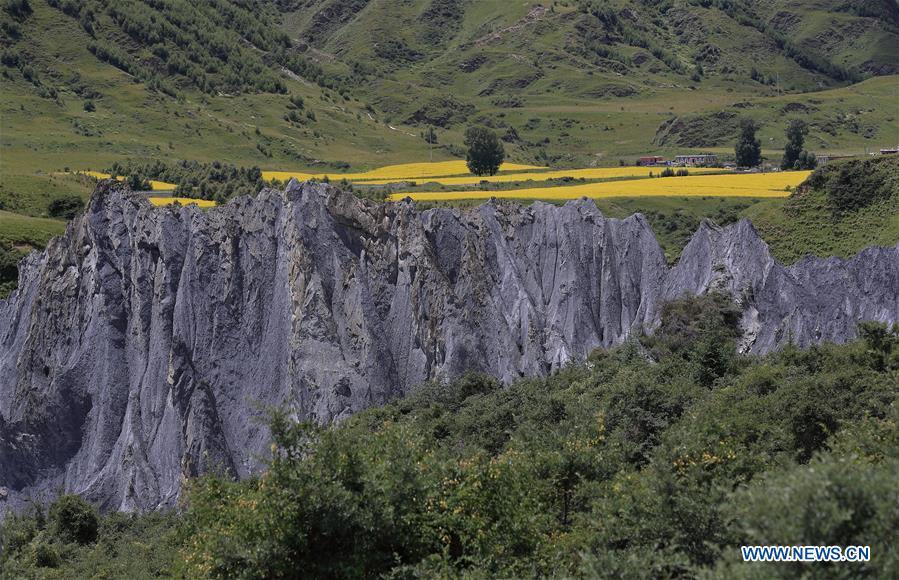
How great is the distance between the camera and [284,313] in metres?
49.3

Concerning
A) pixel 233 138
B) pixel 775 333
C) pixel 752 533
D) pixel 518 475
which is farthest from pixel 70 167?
pixel 752 533

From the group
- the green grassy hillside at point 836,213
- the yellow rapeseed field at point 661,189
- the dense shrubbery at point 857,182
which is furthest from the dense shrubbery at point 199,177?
the dense shrubbery at point 857,182

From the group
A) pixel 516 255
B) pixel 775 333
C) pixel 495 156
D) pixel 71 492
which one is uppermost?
pixel 495 156

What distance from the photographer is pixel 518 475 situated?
24.0 meters

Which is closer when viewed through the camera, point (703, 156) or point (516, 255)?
point (516, 255)

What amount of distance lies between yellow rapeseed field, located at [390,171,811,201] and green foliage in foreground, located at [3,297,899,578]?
51.2 metres

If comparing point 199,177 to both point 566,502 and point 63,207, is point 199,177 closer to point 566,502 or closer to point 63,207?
point 63,207

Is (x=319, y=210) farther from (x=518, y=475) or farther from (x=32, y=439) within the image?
(x=518, y=475)

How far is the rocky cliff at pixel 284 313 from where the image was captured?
157 ft

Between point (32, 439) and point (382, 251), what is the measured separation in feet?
60.9

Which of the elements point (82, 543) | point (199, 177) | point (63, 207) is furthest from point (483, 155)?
point (82, 543)

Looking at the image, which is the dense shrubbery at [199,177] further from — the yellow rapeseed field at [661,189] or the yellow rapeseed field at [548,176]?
the yellow rapeseed field at [661,189]

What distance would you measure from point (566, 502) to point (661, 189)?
64.3m

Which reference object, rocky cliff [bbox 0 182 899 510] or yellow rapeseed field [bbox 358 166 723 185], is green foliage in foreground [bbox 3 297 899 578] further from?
yellow rapeseed field [bbox 358 166 723 185]
